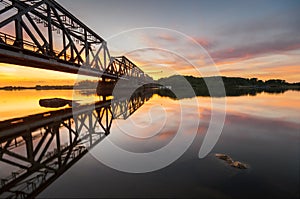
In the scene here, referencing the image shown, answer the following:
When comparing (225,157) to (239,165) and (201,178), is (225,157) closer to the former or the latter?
(239,165)

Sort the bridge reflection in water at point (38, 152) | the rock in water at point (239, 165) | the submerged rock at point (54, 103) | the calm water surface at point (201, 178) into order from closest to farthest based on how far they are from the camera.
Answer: the calm water surface at point (201, 178) → the bridge reflection in water at point (38, 152) → the rock in water at point (239, 165) → the submerged rock at point (54, 103)

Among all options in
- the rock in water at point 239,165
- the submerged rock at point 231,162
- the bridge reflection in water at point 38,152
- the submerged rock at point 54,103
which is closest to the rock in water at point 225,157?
the submerged rock at point 231,162

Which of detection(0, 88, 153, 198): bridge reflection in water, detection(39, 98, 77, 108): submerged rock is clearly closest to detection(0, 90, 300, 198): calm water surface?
detection(0, 88, 153, 198): bridge reflection in water

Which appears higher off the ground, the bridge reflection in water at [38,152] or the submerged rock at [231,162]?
the submerged rock at [231,162]

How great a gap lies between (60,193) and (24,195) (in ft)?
3.83

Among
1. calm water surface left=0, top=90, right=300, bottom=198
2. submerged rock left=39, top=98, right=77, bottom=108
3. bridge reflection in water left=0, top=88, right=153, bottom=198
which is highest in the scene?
submerged rock left=39, top=98, right=77, bottom=108

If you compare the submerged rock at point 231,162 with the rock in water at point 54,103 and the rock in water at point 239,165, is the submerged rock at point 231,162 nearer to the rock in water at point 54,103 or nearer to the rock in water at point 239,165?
the rock in water at point 239,165

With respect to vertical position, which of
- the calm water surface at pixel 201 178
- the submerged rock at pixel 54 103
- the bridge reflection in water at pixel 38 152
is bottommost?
the bridge reflection in water at pixel 38 152

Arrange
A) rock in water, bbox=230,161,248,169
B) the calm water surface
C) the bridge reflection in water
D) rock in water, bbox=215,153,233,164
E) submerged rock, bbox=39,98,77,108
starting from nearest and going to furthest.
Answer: the calm water surface → the bridge reflection in water → rock in water, bbox=230,161,248,169 → rock in water, bbox=215,153,233,164 → submerged rock, bbox=39,98,77,108

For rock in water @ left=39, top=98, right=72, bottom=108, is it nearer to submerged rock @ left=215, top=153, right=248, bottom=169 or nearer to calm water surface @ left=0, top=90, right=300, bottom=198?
calm water surface @ left=0, top=90, right=300, bottom=198

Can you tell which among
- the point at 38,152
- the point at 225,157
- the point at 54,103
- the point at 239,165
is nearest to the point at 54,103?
the point at 54,103

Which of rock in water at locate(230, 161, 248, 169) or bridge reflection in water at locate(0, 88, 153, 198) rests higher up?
rock in water at locate(230, 161, 248, 169)

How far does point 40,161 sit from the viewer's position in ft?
26.2

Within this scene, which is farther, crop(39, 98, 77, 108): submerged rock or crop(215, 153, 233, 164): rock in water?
crop(39, 98, 77, 108): submerged rock
